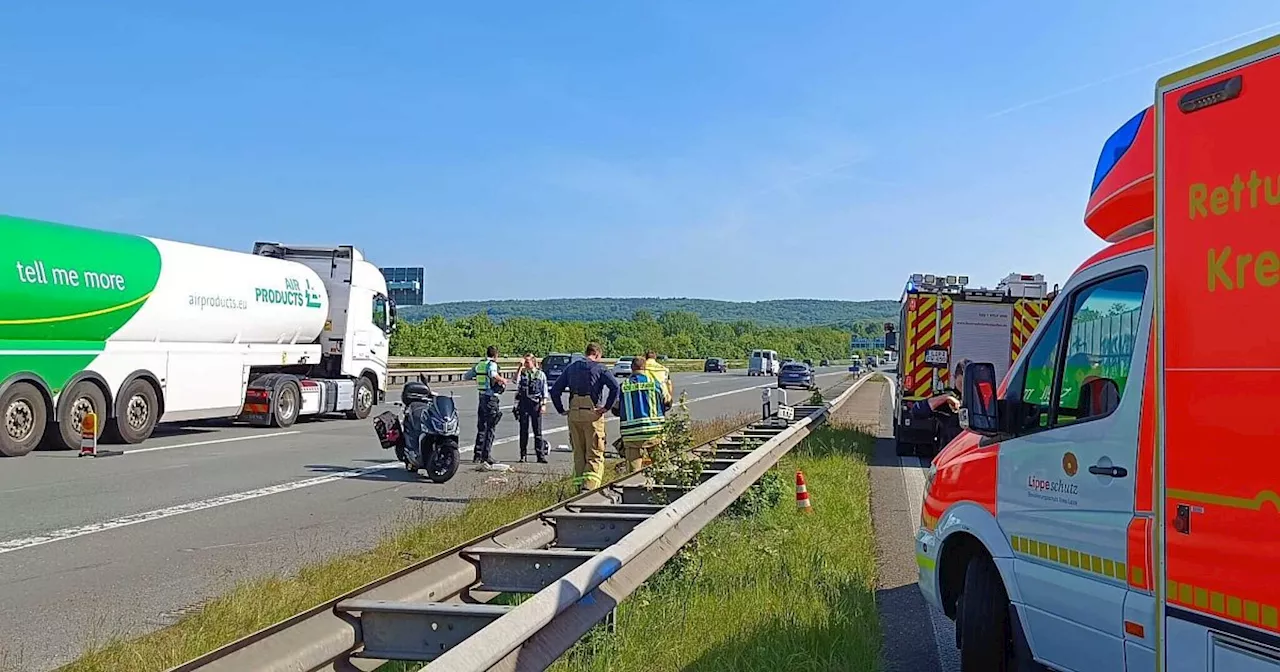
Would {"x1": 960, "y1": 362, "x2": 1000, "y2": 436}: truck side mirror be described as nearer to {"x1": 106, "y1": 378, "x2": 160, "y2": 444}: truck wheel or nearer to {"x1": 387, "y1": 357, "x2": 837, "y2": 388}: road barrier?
{"x1": 106, "y1": 378, "x2": 160, "y2": 444}: truck wheel

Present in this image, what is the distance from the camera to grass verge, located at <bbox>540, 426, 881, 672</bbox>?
213 inches

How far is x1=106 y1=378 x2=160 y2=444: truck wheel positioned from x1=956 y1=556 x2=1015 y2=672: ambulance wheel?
50.3 feet

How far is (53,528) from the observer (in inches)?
379

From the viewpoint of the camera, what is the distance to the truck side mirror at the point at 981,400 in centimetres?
473

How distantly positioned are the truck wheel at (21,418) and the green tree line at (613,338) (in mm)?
33895

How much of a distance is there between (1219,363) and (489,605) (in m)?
3.08

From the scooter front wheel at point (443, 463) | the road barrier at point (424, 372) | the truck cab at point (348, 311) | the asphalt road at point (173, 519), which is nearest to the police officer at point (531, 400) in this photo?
the asphalt road at point (173, 519)

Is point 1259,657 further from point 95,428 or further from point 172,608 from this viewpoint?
point 95,428

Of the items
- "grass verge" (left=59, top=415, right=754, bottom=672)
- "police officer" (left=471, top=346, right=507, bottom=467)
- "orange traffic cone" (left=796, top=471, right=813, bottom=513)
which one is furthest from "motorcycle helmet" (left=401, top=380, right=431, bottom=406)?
"orange traffic cone" (left=796, top=471, right=813, bottom=513)

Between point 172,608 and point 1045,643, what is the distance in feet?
17.8

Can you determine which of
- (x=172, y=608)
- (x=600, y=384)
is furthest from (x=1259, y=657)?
(x=600, y=384)

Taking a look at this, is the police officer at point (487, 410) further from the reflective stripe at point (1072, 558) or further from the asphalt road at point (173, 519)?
the reflective stripe at point (1072, 558)

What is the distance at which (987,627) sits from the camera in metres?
4.96

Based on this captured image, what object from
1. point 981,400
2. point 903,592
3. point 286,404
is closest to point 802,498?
point 903,592
